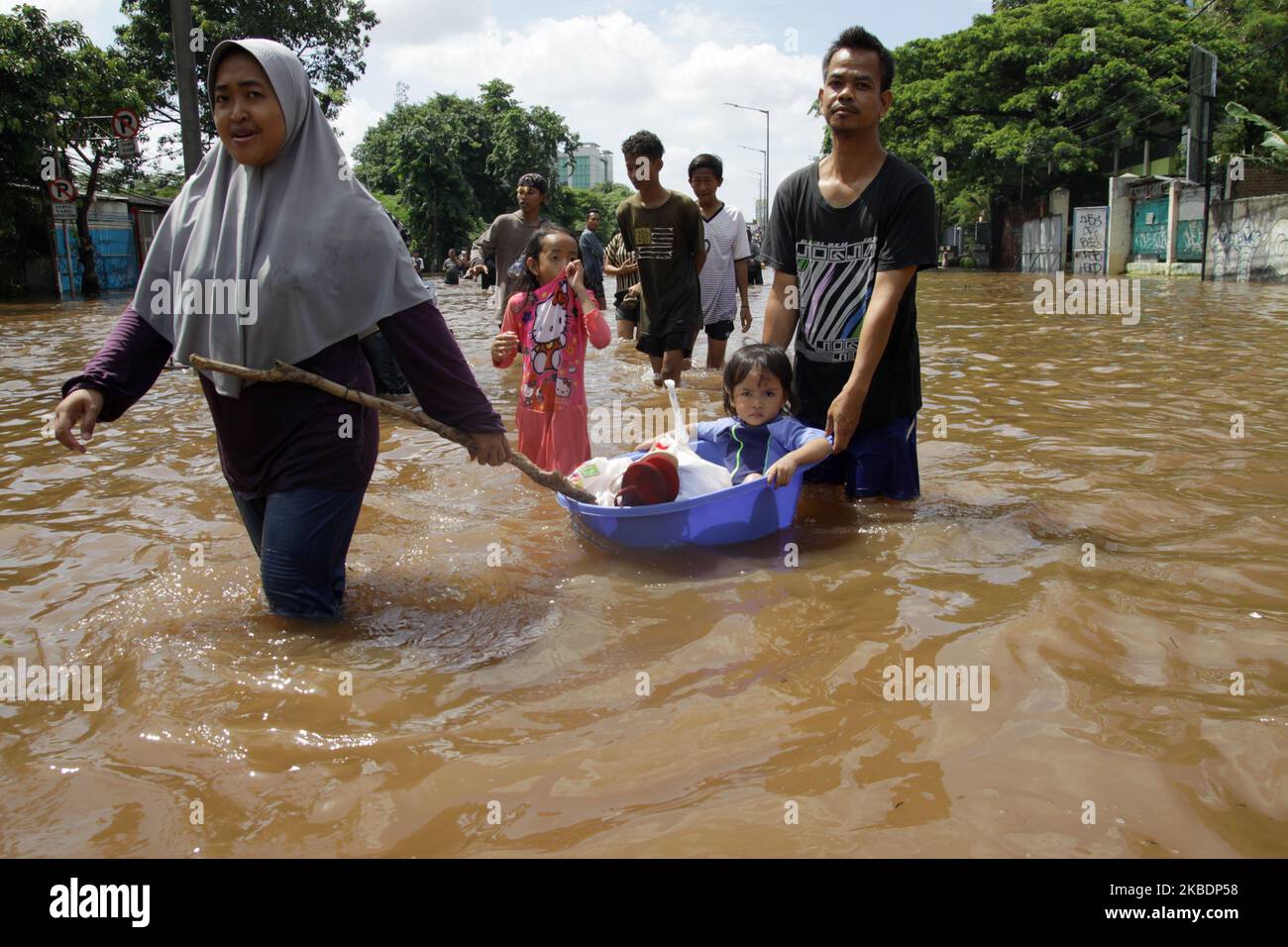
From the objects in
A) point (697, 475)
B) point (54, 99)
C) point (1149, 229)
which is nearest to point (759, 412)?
point (697, 475)

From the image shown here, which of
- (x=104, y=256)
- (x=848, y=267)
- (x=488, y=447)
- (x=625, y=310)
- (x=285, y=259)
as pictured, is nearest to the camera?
(x=285, y=259)

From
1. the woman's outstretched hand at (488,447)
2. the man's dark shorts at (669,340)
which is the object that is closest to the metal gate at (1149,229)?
the man's dark shorts at (669,340)

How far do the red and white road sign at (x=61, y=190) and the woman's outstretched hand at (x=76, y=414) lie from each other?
2155 cm

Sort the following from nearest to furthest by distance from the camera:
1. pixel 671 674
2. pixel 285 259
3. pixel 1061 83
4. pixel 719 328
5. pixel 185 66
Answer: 1. pixel 285 259
2. pixel 671 674
3. pixel 719 328
4. pixel 185 66
5. pixel 1061 83

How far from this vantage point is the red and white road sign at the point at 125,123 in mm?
20938

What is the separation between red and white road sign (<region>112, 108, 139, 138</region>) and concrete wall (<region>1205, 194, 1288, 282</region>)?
2448cm

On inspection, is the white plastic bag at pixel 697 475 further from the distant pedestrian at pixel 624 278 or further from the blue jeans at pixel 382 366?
the blue jeans at pixel 382 366

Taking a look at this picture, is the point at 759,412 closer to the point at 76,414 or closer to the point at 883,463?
the point at 883,463

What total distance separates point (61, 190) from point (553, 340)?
68.8 feet

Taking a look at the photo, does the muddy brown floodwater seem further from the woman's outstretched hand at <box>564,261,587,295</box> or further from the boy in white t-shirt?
the boy in white t-shirt

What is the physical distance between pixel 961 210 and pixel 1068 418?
108 feet

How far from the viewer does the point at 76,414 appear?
274 centimetres

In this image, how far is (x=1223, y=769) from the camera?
2.18 m
